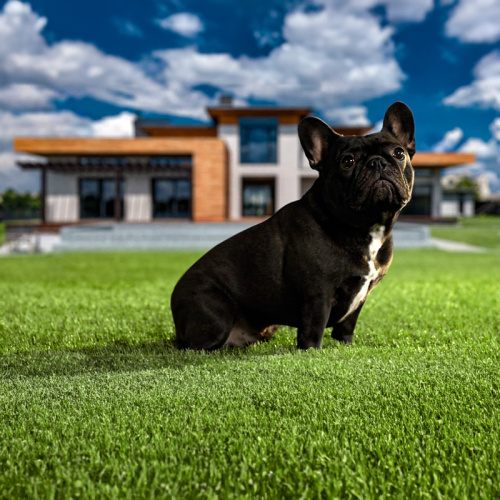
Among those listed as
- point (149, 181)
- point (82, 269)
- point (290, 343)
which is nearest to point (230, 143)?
point (149, 181)

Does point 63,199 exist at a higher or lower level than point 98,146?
lower

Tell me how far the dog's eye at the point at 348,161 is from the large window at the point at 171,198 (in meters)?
33.2

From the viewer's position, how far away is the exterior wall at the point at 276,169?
3575 cm

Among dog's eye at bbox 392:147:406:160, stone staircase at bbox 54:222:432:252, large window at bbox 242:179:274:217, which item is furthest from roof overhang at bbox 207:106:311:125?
dog's eye at bbox 392:147:406:160

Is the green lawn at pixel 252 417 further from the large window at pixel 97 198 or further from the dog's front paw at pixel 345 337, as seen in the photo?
the large window at pixel 97 198

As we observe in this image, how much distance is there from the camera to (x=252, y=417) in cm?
246

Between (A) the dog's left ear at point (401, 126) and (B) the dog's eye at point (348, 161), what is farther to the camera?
(A) the dog's left ear at point (401, 126)

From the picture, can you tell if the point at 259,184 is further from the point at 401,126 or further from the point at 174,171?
the point at 401,126

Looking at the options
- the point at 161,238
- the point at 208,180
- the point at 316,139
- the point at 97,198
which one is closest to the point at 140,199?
the point at 97,198

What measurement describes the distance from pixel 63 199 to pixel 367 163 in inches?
1380

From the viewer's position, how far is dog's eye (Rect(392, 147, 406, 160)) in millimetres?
3361

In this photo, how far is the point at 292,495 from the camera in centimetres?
183

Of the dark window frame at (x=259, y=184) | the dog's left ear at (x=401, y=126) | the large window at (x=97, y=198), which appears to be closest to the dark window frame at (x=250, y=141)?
the dark window frame at (x=259, y=184)

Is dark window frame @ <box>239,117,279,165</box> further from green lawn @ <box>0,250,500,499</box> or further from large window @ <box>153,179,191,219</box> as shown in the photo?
green lawn @ <box>0,250,500,499</box>
